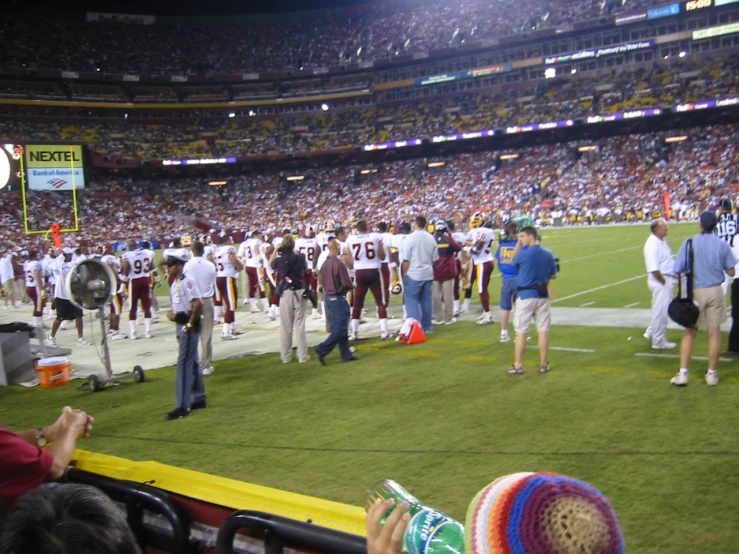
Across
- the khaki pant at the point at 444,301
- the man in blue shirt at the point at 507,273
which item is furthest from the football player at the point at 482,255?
the man in blue shirt at the point at 507,273

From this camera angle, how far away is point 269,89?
63281 millimetres

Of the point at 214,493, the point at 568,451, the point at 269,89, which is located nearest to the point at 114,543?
the point at 214,493

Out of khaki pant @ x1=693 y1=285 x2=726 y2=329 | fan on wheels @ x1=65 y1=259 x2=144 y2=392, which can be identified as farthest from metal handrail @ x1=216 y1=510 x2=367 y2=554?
fan on wheels @ x1=65 y1=259 x2=144 y2=392

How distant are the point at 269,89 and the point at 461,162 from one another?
2064 cm

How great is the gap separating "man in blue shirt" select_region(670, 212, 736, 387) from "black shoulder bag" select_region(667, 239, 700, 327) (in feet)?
0.13

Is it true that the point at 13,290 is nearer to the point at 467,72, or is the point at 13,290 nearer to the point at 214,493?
the point at 214,493

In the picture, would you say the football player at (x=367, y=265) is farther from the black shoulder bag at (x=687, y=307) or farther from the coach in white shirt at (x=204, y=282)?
the black shoulder bag at (x=687, y=307)

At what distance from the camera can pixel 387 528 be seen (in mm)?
1337

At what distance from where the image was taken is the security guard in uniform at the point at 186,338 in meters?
7.30

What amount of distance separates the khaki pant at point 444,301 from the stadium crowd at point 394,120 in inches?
1640

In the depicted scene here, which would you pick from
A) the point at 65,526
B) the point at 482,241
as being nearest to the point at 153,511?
the point at 65,526

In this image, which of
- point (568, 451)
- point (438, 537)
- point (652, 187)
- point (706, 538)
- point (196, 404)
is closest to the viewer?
point (438, 537)

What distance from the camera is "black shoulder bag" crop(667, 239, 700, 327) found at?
6.70 metres

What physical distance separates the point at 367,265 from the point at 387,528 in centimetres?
979
